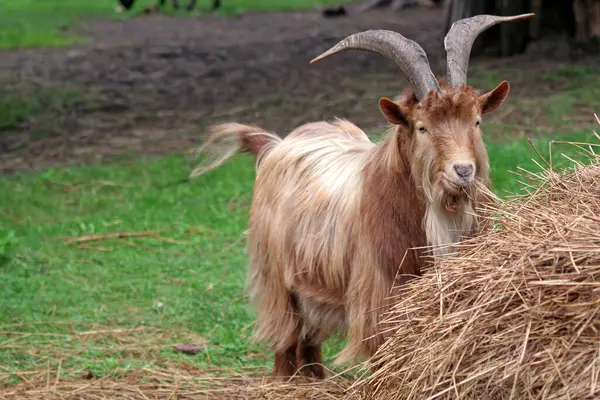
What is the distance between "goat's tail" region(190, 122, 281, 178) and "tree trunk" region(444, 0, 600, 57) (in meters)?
9.74

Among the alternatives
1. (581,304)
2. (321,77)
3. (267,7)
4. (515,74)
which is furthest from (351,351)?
(267,7)

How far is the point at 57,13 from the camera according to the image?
1131 inches

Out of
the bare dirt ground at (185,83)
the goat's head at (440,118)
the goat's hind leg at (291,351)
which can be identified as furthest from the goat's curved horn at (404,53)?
the bare dirt ground at (185,83)

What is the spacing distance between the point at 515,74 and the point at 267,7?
46.8ft

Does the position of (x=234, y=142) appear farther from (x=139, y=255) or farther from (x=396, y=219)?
(x=139, y=255)

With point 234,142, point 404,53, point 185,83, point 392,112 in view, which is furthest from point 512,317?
point 185,83

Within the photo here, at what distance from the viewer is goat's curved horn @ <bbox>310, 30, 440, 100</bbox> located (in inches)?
225

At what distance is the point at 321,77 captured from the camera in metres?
17.0

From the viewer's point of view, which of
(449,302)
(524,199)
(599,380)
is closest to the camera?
(599,380)

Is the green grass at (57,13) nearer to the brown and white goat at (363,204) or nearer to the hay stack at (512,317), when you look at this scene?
the brown and white goat at (363,204)

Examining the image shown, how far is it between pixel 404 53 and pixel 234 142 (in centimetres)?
208

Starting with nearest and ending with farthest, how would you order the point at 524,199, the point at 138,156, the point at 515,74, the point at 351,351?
the point at 524,199 → the point at 351,351 → the point at 138,156 → the point at 515,74

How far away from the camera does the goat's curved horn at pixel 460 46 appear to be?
582 centimetres

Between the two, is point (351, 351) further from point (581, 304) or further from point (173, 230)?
point (173, 230)
